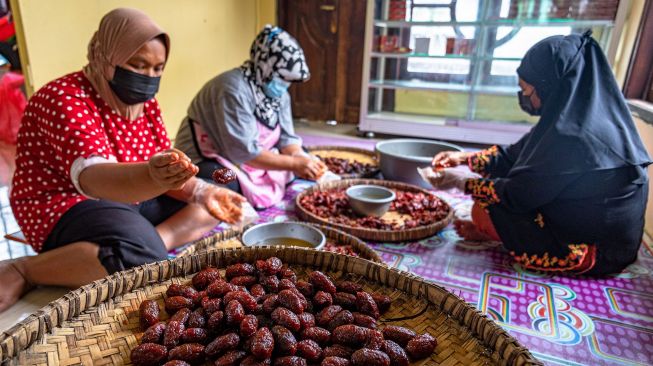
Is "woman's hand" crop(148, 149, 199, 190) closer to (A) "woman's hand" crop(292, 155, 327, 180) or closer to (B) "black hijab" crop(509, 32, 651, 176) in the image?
(A) "woman's hand" crop(292, 155, 327, 180)

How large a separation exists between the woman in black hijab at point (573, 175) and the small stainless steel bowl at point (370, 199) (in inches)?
21.2

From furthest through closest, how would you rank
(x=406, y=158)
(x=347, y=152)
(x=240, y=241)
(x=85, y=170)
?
(x=347, y=152)
(x=406, y=158)
(x=240, y=241)
(x=85, y=170)

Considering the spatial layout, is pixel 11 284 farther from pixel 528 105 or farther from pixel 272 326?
pixel 528 105

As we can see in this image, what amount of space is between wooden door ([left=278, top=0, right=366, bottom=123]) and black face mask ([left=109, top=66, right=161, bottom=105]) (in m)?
4.57

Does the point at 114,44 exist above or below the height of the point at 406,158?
above

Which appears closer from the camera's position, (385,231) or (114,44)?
(114,44)

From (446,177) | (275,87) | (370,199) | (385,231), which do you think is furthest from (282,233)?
(275,87)

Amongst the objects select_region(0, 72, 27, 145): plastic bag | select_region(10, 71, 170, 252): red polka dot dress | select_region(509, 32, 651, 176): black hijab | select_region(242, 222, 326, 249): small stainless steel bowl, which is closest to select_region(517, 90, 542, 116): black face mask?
select_region(509, 32, 651, 176): black hijab

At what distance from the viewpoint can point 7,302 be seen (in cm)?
167

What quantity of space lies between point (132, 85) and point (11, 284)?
942mm

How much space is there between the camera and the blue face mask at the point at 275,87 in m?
2.72

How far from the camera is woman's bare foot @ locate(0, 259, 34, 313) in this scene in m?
1.67

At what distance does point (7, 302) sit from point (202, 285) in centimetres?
98

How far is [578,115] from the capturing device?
1.84 meters
